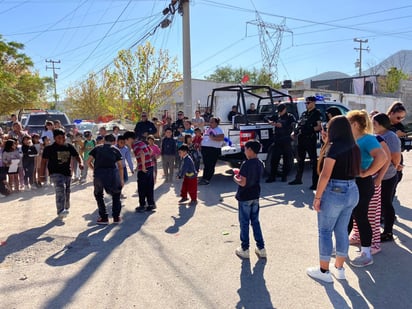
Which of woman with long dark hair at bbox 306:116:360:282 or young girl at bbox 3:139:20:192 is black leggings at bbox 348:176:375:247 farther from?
young girl at bbox 3:139:20:192

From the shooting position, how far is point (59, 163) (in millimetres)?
5809

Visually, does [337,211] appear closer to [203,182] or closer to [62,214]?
[62,214]

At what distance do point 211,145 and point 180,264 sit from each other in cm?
458

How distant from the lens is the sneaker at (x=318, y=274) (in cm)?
350

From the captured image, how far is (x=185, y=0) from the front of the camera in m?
14.0

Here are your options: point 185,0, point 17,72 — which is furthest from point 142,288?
point 17,72

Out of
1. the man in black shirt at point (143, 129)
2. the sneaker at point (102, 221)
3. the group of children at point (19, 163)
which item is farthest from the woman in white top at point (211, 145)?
the group of children at point (19, 163)

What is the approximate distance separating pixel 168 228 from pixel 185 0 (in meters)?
11.5

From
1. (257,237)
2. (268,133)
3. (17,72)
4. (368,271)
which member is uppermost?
(17,72)

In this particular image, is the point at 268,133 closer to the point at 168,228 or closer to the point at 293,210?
the point at 293,210

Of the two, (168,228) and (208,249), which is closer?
(208,249)

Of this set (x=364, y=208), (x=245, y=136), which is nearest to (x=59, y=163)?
(x=245, y=136)

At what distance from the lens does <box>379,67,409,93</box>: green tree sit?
1414 inches

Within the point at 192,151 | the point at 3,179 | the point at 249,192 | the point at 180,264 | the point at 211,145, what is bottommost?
the point at 180,264
